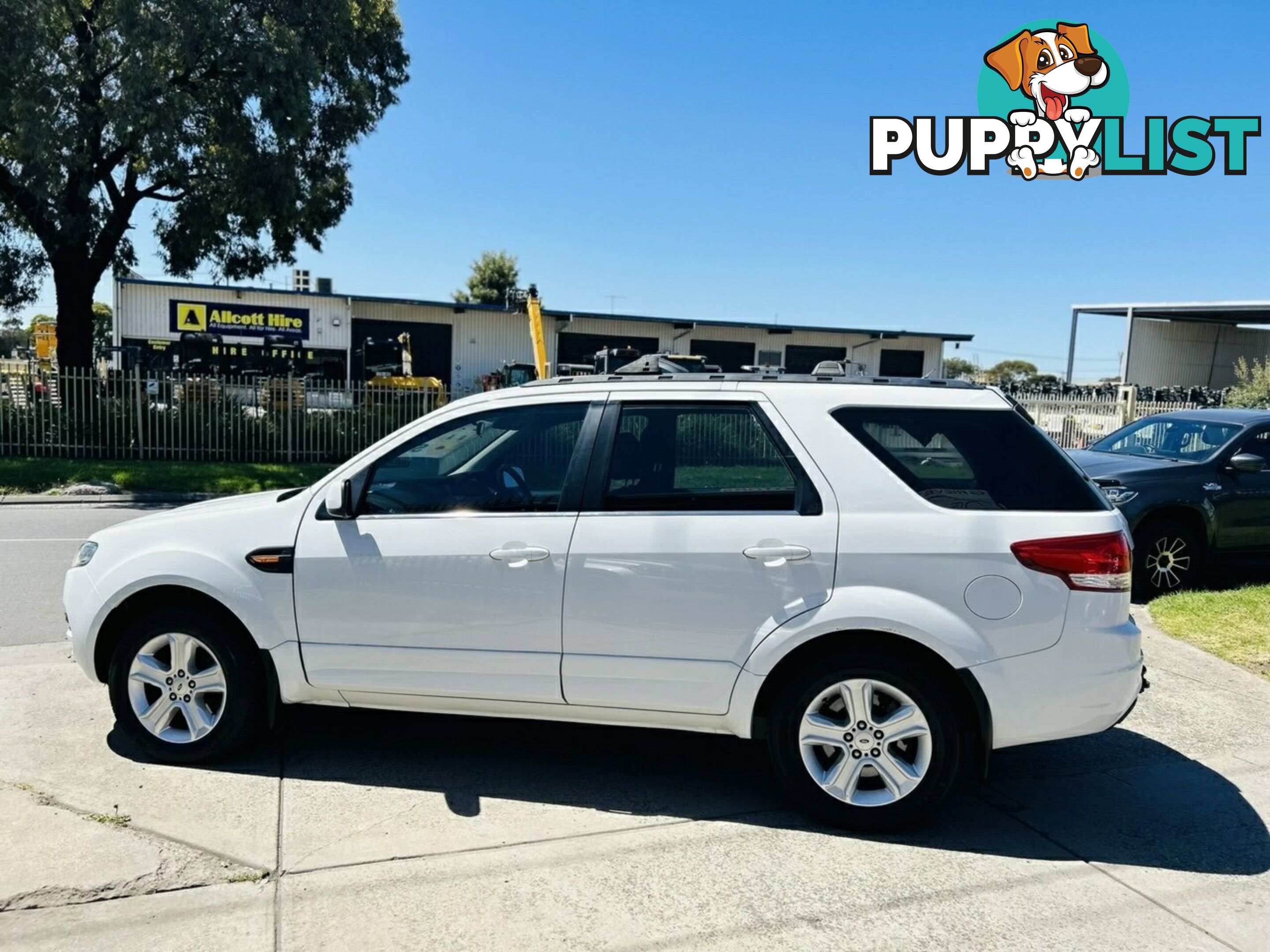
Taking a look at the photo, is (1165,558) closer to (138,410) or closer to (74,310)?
(138,410)

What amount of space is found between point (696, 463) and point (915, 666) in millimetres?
1190

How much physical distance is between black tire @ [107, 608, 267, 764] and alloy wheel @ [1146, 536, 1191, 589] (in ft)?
24.2

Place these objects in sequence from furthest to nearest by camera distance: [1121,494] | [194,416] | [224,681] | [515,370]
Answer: [515,370] → [194,416] → [1121,494] → [224,681]

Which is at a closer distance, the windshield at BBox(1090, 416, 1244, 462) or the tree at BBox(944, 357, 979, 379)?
the windshield at BBox(1090, 416, 1244, 462)

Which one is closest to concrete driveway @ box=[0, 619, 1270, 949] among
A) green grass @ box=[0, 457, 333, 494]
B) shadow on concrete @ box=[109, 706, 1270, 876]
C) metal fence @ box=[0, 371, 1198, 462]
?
shadow on concrete @ box=[109, 706, 1270, 876]

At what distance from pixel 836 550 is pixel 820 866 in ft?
3.83

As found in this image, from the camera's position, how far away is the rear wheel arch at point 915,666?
3689 mm

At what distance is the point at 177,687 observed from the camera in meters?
4.24

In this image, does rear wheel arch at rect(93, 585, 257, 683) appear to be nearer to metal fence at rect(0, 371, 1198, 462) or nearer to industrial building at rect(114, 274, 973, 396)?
metal fence at rect(0, 371, 1198, 462)

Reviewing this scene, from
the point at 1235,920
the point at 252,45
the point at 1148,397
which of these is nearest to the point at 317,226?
the point at 252,45

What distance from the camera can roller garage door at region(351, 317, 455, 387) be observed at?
117 ft

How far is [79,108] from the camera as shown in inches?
608

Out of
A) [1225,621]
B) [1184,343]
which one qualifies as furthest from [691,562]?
[1184,343]

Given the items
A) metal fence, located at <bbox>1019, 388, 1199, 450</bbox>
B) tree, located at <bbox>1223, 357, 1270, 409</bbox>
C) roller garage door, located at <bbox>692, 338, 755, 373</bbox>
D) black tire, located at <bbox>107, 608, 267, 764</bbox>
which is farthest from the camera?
roller garage door, located at <bbox>692, 338, 755, 373</bbox>
